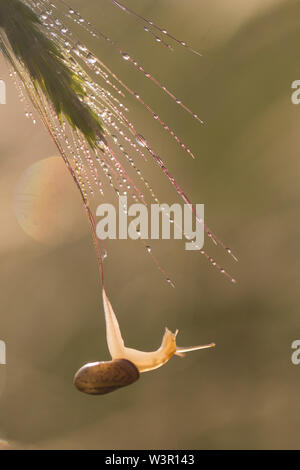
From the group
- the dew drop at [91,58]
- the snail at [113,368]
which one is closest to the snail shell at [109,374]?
the snail at [113,368]

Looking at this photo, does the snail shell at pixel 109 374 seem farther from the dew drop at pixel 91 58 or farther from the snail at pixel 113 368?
the dew drop at pixel 91 58

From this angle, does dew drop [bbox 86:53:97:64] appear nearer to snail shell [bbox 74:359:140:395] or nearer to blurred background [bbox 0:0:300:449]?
snail shell [bbox 74:359:140:395]

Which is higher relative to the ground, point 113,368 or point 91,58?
point 91,58

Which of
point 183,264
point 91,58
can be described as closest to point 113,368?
point 91,58

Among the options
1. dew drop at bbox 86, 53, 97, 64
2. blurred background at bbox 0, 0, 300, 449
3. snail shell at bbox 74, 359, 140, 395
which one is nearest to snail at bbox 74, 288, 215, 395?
snail shell at bbox 74, 359, 140, 395

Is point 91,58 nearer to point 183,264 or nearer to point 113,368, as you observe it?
point 113,368

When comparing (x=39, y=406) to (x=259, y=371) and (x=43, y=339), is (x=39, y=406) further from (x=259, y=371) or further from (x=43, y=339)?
(x=259, y=371)
